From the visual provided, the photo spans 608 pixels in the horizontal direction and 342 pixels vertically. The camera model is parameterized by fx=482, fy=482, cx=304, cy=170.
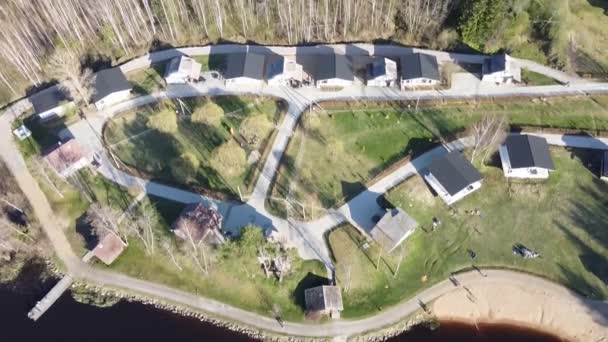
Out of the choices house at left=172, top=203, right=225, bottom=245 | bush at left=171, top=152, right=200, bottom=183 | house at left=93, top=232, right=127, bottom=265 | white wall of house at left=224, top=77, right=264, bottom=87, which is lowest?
house at left=93, top=232, right=127, bottom=265

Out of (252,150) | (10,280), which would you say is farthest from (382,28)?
(10,280)

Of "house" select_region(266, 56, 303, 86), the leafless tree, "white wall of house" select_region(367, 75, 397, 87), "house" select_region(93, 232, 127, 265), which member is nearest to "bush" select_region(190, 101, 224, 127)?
"house" select_region(266, 56, 303, 86)

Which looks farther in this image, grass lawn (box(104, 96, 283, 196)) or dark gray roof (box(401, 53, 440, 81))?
dark gray roof (box(401, 53, 440, 81))

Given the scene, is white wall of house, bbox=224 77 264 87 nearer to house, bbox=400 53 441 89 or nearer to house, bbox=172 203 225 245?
house, bbox=400 53 441 89

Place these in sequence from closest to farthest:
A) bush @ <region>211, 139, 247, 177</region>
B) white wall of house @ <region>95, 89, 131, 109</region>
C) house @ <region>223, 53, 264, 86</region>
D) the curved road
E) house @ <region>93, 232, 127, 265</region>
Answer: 1. the curved road
2. house @ <region>93, 232, 127, 265</region>
3. bush @ <region>211, 139, 247, 177</region>
4. white wall of house @ <region>95, 89, 131, 109</region>
5. house @ <region>223, 53, 264, 86</region>

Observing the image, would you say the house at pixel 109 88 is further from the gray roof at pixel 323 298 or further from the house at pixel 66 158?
the gray roof at pixel 323 298

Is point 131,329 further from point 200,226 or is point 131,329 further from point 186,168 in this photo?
point 186,168
